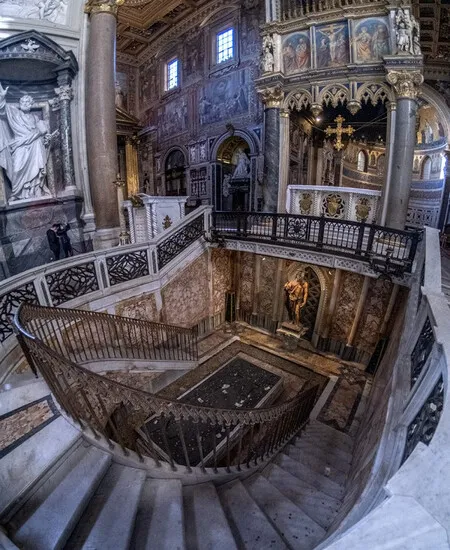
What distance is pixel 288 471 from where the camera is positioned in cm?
406

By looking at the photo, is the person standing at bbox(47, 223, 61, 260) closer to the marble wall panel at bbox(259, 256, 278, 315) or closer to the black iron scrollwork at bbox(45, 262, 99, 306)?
the black iron scrollwork at bbox(45, 262, 99, 306)

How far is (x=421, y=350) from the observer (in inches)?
89.0

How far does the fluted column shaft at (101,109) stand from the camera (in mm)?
7047

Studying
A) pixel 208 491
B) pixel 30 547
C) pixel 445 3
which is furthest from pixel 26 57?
pixel 445 3

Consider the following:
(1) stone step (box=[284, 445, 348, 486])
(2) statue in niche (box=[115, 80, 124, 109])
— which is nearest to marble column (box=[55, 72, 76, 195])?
(1) stone step (box=[284, 445, 348, 486])

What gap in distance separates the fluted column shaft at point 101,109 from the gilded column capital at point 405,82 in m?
7.76

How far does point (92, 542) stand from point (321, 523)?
7.97 feet

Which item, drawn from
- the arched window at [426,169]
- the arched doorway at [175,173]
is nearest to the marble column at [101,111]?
the arched doorway at [175,173]

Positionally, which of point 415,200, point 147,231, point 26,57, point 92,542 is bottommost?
point 92,542

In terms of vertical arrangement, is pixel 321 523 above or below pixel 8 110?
below

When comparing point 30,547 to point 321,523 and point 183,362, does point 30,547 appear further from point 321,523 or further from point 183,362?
point 183,362

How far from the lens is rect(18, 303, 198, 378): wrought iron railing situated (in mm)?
3951

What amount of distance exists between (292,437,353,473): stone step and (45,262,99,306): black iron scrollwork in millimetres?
5173

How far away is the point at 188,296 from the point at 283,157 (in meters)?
5.78
